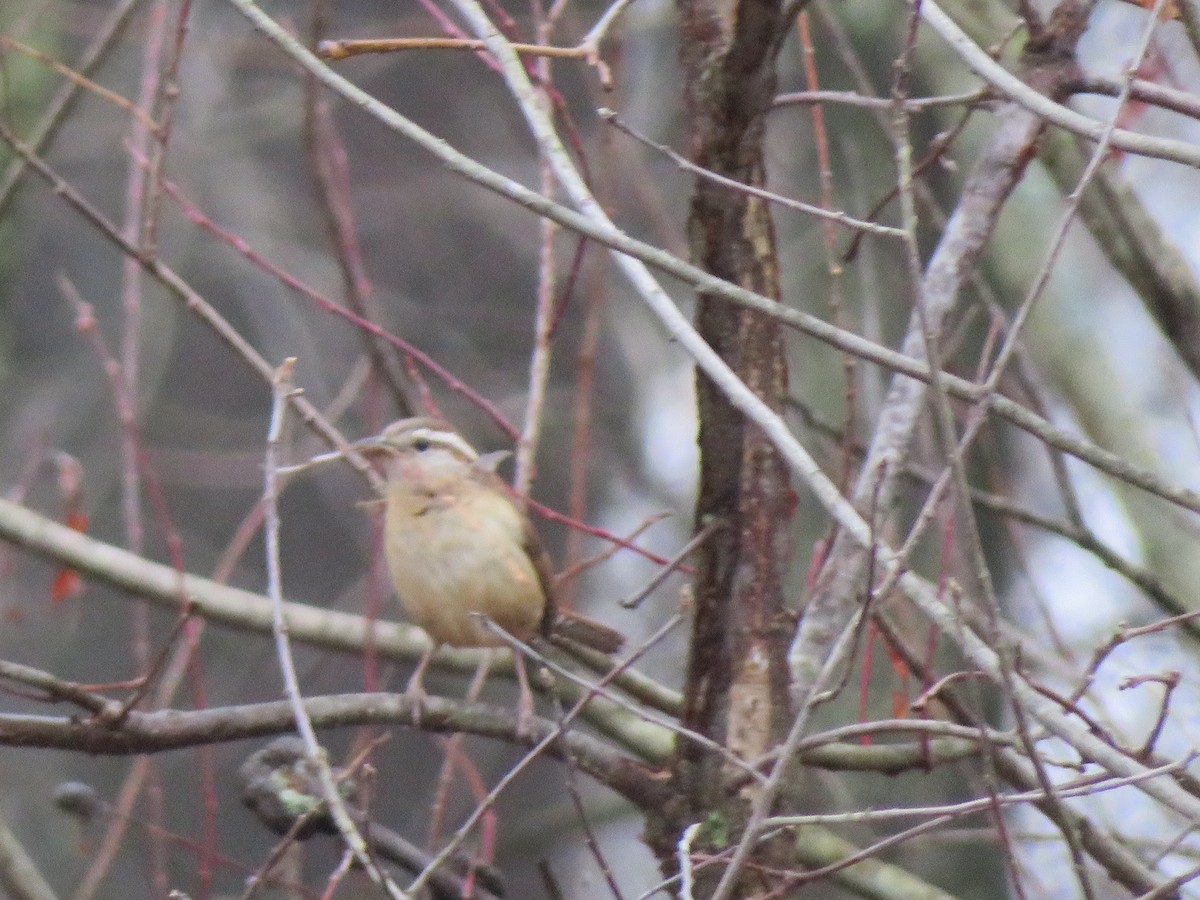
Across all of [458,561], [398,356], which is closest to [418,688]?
[458,561]

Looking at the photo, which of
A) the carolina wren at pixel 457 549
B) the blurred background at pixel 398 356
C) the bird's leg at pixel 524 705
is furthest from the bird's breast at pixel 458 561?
the blurred background at pixel 398 356

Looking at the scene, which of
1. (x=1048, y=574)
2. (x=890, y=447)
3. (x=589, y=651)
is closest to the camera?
(x=890, y=447)

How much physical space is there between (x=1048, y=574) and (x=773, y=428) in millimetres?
5809

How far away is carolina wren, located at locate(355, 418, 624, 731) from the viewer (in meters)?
4.30

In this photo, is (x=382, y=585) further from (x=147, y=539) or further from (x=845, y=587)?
(x=845, y=587)

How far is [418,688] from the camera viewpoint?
3898 millimetres

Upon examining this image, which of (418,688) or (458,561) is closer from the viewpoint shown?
(418,688)

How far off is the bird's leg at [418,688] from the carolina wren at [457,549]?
11mm

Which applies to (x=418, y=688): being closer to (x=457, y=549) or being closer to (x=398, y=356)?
(x=457, y=549)

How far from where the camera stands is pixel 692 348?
235 cm

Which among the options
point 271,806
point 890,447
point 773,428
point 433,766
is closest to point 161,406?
point 433,766

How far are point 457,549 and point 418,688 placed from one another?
63 cm

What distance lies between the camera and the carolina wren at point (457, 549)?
430cm

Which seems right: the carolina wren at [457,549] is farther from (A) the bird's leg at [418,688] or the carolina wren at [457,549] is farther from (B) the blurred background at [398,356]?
(B) the blurred background at [398,356]
